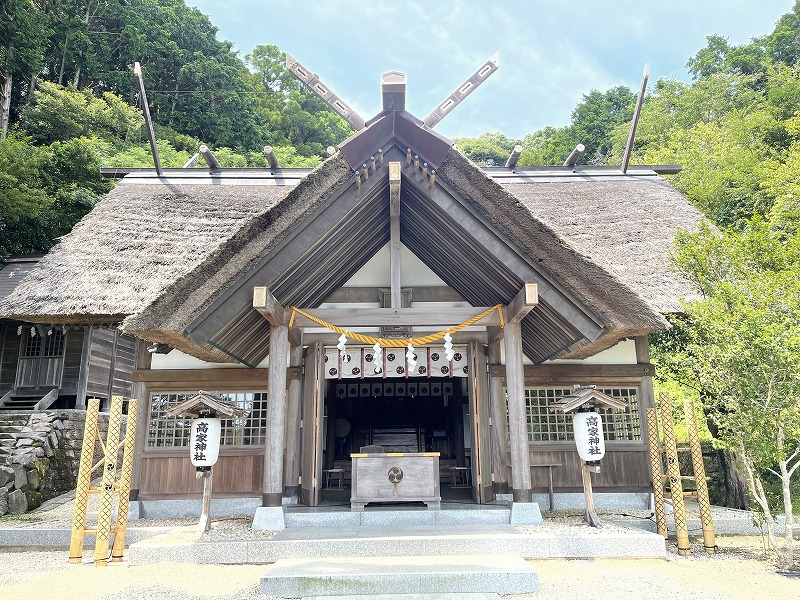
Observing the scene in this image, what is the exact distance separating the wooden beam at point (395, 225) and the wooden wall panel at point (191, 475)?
12.4 feet

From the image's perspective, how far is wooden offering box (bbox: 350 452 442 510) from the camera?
21.2ft

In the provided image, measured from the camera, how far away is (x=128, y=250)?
1000cm

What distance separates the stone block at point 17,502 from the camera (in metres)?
8.91

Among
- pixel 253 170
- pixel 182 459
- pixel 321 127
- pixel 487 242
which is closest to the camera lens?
pixel 487 242

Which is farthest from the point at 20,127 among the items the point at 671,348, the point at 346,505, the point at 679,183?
the point at 679,183

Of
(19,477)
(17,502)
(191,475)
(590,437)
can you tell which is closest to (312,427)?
(191,475)

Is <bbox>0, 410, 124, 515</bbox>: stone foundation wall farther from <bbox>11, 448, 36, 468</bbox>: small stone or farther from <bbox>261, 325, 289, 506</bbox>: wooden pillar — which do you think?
<bbox>261, 325, 289, 506</bbox>: wooden pillar

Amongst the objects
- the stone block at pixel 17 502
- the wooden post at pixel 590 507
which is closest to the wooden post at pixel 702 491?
the wooden post at pixel 590 507

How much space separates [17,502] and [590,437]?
384 inches

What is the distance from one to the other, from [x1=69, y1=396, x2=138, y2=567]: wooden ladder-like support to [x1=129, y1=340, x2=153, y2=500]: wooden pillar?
6.39ft

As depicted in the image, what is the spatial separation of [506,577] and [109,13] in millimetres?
33679

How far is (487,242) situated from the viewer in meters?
5.91

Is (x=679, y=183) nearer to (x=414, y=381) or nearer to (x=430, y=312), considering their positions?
(x=414, y=381)

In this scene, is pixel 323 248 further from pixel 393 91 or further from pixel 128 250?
pixel 128 250
